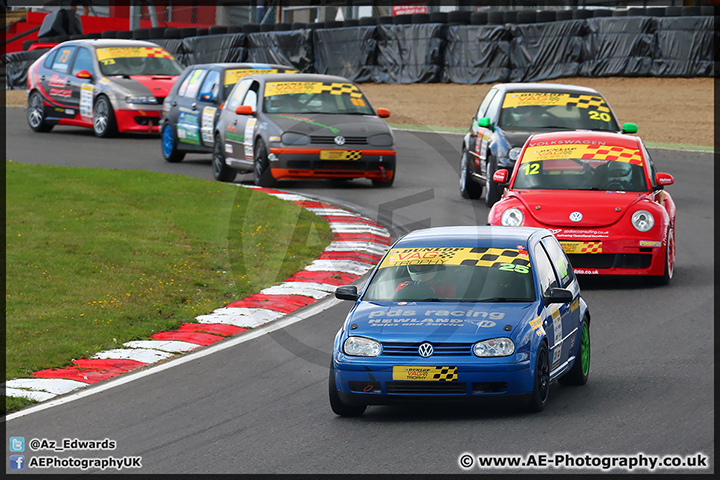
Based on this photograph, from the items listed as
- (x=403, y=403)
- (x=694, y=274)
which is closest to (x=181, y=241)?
(x=694, y=274)

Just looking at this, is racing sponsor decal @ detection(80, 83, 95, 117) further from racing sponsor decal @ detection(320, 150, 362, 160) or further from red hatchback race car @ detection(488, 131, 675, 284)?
red hatchback race car @ detection(488, 131, 675, 284)

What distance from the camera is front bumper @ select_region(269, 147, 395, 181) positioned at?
55.6 feet

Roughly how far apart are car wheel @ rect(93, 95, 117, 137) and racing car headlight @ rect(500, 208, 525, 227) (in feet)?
44.3

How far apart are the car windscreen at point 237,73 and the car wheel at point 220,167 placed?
1253 mm

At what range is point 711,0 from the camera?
126 ft

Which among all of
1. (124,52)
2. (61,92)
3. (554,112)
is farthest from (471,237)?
(61,92)

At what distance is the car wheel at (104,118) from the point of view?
928 inches

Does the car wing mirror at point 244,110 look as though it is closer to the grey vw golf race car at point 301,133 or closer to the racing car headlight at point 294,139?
the grey vw golf race car at point 301,133

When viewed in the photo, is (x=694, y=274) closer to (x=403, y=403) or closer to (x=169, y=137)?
(x=403, y=403)

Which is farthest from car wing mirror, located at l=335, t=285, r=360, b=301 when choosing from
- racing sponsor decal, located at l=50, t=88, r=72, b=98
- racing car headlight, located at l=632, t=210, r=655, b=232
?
racing sponsor decal, located at l=50, t=88, r=72, b=98

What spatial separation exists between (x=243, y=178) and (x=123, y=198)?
3783mm

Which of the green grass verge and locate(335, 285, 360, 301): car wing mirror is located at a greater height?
locate(335, 285, 360, 301): car wing mirror

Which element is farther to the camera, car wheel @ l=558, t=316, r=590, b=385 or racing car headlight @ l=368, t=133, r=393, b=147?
racing car headlight @ l=368, t=133, r=393, b=147

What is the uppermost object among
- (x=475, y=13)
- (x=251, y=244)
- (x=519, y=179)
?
(x=475, y=13)
